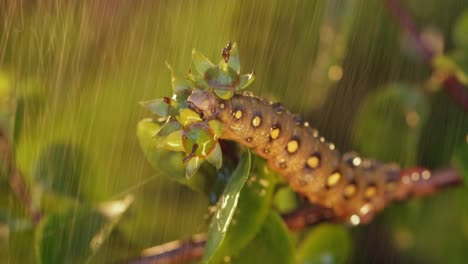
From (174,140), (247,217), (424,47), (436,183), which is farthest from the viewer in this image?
(424,47)

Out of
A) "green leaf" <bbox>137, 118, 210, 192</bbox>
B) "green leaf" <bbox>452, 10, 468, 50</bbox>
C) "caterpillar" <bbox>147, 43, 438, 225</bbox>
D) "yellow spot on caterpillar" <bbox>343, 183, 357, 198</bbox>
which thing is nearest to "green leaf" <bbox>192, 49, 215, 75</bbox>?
"caterpillar" <bbox>147, 43, 438, 225</bbox>

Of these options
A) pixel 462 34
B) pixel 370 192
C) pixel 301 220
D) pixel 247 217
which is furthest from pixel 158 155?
pixel 462 34

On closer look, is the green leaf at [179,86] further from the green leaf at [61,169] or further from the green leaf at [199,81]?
the green leaf at [61,169]

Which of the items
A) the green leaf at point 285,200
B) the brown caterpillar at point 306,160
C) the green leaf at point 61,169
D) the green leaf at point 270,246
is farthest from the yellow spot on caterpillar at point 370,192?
the green leaf at point 61,169

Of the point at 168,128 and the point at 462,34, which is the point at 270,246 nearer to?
the point at 168,128

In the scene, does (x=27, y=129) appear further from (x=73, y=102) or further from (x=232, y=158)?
(x=232, y=158)

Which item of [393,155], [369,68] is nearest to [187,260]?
[393,155]

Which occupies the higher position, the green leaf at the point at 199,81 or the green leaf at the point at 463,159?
the green leaf at the point at 199,81

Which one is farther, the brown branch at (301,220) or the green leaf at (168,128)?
the brown branch at (301,220)
